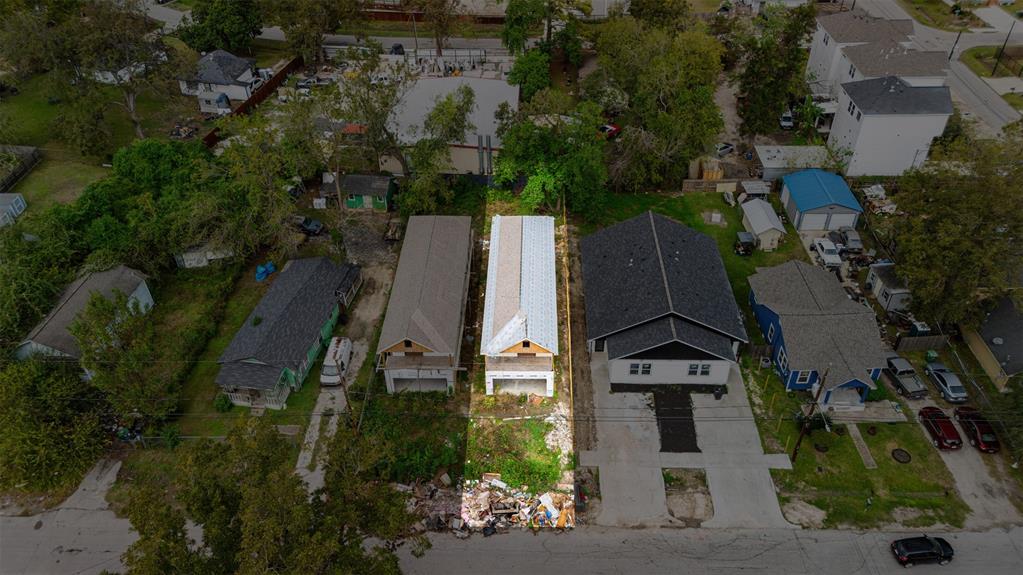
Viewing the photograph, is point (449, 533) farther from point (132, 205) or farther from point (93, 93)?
point (93, 93)

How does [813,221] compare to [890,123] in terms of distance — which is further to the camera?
[890,123]

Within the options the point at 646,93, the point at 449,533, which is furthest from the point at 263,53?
the point at 449,533

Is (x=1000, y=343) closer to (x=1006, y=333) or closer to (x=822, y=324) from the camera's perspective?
(x=1006, y=333)

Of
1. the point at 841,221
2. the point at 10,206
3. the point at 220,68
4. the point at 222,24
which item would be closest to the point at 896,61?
the point at 841,221

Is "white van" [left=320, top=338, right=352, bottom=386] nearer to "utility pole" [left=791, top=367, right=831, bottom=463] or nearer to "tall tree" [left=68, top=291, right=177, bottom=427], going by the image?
"tall tree" [left=68, top=291, right=177, bottom=427]

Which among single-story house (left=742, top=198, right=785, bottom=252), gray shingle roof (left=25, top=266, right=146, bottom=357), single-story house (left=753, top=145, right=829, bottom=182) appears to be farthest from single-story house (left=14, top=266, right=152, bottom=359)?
single-story house (left=753, top=145, right=829, bottom=182)

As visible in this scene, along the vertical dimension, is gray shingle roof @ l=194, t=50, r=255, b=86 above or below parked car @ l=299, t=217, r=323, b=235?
above
